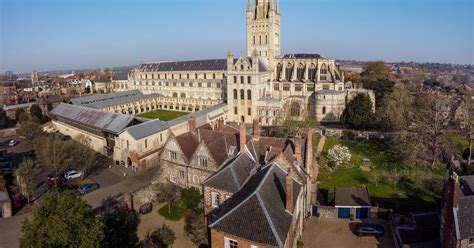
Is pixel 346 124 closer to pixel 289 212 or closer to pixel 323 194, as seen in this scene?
pixel 323 194

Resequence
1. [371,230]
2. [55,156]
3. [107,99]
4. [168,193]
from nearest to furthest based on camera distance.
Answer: [371,230] → [168,193] → [55,156] → [107,99]

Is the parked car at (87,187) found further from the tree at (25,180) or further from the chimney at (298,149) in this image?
the chimney at (298,149)

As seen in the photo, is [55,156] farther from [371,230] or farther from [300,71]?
[300,71]

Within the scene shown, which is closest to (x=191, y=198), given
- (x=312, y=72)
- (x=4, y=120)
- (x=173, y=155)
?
(x=173, y=155)

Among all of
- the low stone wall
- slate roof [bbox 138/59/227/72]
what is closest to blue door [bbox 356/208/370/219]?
the low stone wall

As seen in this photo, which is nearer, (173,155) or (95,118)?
(173,155)

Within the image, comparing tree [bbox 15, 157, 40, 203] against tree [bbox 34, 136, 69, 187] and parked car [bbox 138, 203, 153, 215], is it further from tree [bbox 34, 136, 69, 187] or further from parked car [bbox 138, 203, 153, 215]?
parked car [bbox 138, 203, 153, 215]
